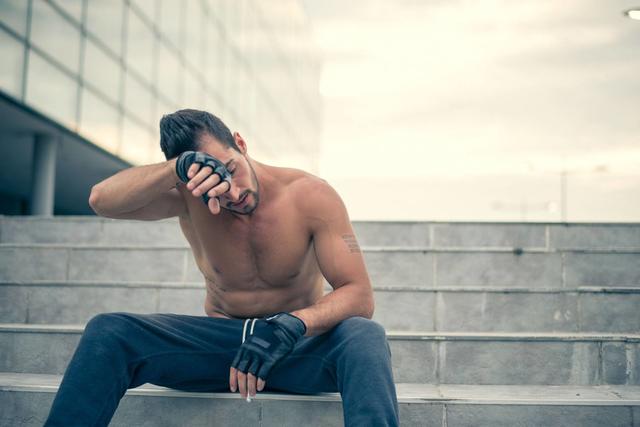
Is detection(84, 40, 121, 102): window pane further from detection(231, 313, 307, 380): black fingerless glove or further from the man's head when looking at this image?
detection(231, 313, 307, 380): black fingerless glove

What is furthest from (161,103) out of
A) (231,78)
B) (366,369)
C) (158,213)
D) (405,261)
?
(366,369)

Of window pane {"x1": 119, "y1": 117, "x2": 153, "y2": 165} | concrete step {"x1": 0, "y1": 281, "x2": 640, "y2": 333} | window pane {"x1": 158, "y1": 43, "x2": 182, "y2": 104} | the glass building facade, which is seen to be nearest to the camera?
concrete step {"x1": 0, "y1": 281, "x2": 640, "y2": 333}

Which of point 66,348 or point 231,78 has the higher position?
point 231,78

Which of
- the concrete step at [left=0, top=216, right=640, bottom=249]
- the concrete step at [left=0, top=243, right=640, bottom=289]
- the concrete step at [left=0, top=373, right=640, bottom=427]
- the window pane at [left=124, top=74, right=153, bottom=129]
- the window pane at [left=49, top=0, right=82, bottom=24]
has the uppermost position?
the window pane at [left=49, top=0, right=82, bottom=24]

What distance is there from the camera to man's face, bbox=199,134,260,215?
8.00 ft

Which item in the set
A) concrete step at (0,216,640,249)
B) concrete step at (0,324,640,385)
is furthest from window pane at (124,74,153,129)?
concrete step at (0,324,640,385)

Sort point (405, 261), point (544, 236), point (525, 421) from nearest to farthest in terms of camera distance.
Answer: point (525, 421), point (405, 261), point (544, 236)

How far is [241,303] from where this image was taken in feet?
8.38

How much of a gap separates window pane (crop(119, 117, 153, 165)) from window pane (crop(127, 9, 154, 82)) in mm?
1114

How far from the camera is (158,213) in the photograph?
265 centimetres

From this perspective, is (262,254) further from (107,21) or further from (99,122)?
(107,21)

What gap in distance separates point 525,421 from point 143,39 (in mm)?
12099

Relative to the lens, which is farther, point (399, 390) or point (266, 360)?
point (399, 390)

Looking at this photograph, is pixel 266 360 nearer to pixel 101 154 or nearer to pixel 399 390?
pixel 399 390
